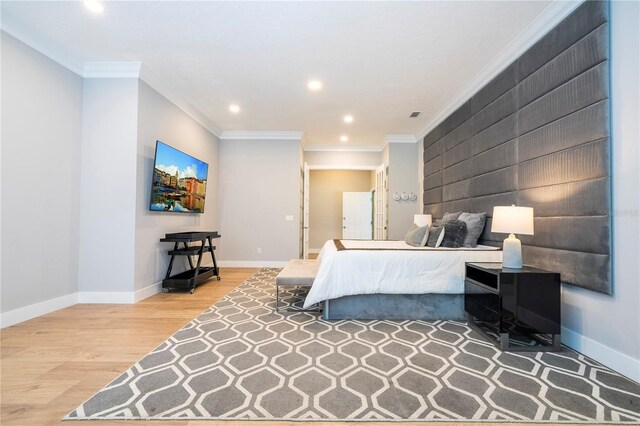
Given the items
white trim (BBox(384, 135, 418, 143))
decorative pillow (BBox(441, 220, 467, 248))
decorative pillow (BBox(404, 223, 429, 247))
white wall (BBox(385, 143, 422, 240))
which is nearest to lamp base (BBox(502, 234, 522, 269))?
decorative pillow (BBox(441, 220, 467, 248))

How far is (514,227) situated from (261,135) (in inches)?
189

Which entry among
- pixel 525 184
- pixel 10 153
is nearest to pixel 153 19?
pixel 10 153

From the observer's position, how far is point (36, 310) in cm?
274

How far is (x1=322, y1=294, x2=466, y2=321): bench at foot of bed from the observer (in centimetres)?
277

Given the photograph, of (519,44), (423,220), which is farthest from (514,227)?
(423,220)

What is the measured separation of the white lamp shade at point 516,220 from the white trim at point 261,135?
13.9ft

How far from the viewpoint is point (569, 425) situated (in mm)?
1340

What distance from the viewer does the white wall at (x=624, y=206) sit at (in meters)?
1.73

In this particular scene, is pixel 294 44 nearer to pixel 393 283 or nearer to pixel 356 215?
pixel 393 283

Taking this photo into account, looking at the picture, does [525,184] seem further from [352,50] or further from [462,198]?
[352,50]

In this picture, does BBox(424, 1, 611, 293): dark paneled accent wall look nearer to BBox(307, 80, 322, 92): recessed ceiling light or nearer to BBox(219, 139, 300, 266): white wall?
BBox(307, 80, 322, 92): recessed ceiling light

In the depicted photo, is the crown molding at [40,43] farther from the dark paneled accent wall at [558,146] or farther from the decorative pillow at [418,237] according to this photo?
the dark paneled accent wall at [558,146]

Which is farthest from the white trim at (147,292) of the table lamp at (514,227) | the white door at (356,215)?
the white door at (356,215)

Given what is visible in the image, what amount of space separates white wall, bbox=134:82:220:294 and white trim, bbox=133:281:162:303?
3 centimetres
